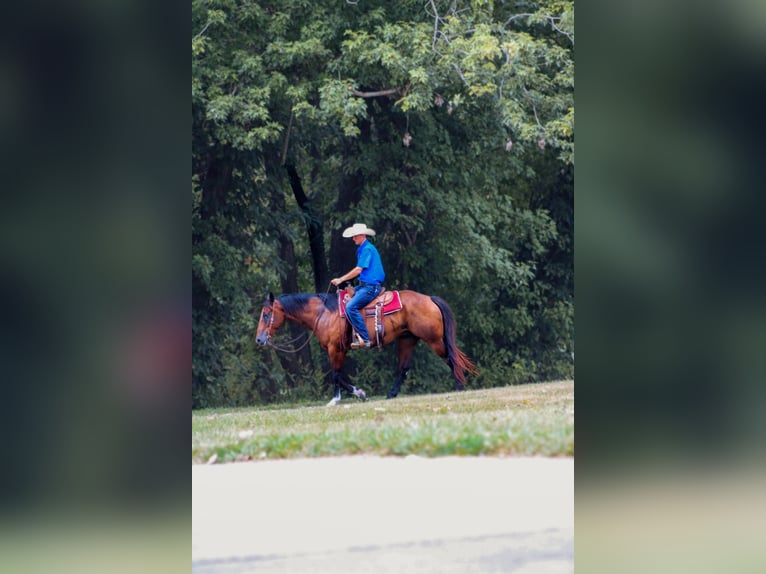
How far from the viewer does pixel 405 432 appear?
9500 millimetres

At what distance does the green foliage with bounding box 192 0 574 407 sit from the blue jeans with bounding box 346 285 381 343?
9.15ft

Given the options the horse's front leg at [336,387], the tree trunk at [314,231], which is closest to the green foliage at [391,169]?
the tree trunk at [314,231]

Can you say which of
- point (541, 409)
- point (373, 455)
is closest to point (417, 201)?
point (541, 409)

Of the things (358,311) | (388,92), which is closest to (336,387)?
(358,311)

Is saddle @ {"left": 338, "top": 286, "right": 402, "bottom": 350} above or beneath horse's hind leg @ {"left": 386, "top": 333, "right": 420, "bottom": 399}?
above

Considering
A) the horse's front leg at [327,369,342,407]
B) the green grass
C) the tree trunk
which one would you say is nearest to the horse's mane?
the horse's front leg at [327,369,342,407]

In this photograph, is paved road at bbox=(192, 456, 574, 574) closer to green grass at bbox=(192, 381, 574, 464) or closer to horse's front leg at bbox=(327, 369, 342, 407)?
green grass at bbox=(192, 381, 574, 464)

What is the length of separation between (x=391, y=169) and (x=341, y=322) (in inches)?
216

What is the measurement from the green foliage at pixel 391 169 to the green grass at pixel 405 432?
559cm

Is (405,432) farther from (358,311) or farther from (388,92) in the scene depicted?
(388,92)

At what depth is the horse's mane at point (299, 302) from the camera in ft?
50.8

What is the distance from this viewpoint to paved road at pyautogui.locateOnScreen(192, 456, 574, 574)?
6203 millimetres
